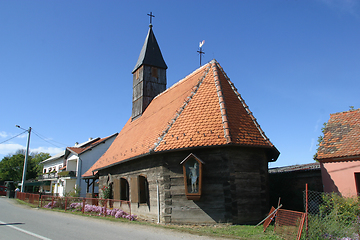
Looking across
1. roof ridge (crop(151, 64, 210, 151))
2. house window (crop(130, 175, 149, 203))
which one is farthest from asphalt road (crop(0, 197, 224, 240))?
roof ridge (crop(151, 64, 210, 151))

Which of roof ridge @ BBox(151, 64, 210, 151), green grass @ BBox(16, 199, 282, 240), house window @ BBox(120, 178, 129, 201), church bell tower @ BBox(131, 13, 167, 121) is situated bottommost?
green grass @ BBox(16, 199, 282, 240)

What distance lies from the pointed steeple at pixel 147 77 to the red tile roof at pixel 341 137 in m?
12.3

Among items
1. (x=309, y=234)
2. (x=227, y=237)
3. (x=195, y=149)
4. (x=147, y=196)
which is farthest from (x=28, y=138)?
(x=309, y=234)

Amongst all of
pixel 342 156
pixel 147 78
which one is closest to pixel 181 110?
pixel 342 156

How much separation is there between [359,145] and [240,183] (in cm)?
560

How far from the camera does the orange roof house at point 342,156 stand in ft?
37.4

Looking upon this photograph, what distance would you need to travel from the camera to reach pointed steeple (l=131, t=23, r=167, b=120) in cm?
2092

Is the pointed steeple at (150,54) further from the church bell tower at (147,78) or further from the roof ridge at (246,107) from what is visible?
the roof ridge at (246,107)

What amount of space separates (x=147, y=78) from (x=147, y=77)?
82 millimetres

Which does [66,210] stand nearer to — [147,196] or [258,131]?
[147,196]

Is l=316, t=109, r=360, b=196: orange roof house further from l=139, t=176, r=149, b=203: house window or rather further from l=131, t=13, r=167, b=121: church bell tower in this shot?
l=131, t=13, r=167, b=121: church bell tower

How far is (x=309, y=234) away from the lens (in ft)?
23.1

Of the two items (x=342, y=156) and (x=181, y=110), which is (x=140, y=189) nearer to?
(x=181, y=110)

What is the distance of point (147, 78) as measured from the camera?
2123cm
